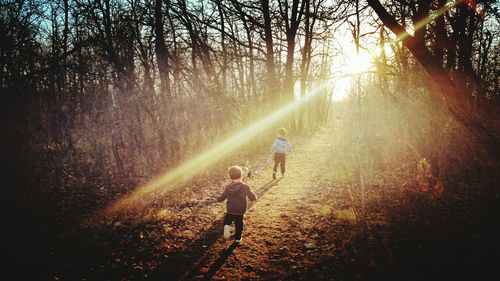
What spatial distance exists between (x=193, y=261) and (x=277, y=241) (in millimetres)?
1583

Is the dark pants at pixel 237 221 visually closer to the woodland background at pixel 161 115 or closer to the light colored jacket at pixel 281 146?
the woodland background at pixel 161 115

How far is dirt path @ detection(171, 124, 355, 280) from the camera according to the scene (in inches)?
171

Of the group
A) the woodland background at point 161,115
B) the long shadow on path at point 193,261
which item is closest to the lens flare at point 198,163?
the woodland background at point 161,115

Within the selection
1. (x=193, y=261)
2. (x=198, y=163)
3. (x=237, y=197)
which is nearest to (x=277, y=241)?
(x=237, y=197)

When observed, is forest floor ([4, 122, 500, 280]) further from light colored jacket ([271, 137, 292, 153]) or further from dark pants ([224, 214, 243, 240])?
light colored jacket ([271, 137, 292, 153])

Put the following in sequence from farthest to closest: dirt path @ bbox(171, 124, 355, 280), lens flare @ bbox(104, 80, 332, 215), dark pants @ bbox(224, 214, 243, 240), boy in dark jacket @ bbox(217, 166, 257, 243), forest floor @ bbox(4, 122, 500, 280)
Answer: lens flare @ bbox(104, 80, 332, 215) → dark pants @ bbox(224, 214, 243, 240) → boy in dark jacket @ bbox(217, 166, 257, 243) → dirt path @ bbox(171, 124, 355, 280) → forest floor @ bbox(4, 122, 500, 280)

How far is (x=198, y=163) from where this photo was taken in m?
9.08

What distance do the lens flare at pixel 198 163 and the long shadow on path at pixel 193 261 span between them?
6.68 ft

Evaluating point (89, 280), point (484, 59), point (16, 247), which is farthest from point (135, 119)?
point (484, 59)

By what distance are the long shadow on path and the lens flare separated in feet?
6.68

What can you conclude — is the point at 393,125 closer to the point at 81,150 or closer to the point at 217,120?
the point at 217,120

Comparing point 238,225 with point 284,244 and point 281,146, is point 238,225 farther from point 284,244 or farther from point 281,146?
point 281,146

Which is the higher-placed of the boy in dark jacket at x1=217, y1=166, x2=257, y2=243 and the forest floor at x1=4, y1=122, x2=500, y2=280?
the boy in dark jacket at x1=217, y1=166, x2=257, y2=243

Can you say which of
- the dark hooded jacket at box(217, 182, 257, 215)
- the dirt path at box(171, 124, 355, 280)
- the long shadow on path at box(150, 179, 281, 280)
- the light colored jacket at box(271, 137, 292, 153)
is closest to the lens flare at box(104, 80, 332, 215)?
the long shadow on path at box(150, 179, 281, 280)
